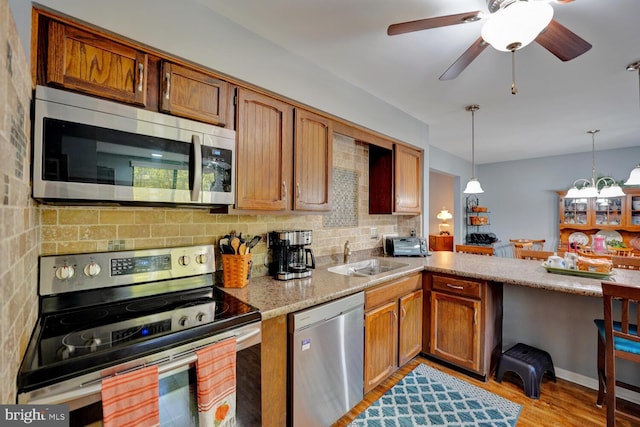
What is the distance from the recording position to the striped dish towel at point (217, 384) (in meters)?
1.10

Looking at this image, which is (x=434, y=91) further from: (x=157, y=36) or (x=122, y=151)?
(x=122, y=151)

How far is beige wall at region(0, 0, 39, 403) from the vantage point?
0.67 metres

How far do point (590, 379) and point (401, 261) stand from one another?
5.30 ft

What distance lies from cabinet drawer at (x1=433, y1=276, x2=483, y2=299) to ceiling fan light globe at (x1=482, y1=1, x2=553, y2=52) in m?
1.65

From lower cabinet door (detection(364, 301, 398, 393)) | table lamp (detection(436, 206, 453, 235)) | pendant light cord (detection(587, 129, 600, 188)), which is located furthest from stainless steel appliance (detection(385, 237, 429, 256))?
table lamp (detection(436, 206, 453, 235))

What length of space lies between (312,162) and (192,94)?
0.90 metres

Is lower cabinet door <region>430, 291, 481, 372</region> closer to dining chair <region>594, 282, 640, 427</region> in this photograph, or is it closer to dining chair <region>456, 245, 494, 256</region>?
dining chair <region>594, 282, 640, 427</region>

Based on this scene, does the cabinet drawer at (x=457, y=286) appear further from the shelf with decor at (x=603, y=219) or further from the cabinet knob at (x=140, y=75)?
the shelf with decor at (x=603, y=219)

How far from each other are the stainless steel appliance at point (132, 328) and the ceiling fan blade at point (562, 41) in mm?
1952

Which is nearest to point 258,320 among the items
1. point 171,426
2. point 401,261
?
point 171,426

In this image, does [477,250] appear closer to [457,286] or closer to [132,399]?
[457,286]

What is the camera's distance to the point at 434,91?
263 cm

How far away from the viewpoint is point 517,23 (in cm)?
124

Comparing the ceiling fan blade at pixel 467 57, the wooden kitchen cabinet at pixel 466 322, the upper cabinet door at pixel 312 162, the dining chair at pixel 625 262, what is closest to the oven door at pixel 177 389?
the upper cabinet door at pixel 312 162
